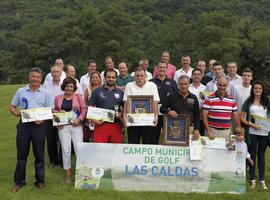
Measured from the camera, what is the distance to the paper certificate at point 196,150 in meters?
6.84

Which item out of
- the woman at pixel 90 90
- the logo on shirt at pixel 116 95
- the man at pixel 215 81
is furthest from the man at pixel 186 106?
the woman at pixel 90 90

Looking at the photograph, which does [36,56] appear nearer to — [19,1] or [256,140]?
[19,1]

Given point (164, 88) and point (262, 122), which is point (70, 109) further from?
point (262, 122)

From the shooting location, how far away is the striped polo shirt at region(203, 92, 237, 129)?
694 centimetres

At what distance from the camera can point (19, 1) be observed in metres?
100

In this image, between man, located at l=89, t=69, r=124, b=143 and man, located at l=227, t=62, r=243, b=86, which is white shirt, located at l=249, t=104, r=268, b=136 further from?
Result: man, located at l=89, t=69, r=124, b=143

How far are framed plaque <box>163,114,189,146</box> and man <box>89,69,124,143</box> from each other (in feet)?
3.19

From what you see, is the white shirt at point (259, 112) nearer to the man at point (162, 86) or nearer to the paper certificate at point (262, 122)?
the paper certificate at point (262, 122)

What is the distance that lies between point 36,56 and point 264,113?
5669 centimetres

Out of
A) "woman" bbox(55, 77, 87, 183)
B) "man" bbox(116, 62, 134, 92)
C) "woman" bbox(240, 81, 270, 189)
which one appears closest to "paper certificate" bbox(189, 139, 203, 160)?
"woman" bbox(240, 81, 270, 189)

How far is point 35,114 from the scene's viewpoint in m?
6.65

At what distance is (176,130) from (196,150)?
21.0 inches

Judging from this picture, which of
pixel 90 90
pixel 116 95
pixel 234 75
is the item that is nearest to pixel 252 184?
pixel 234 75

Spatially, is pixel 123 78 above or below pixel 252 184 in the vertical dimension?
above
